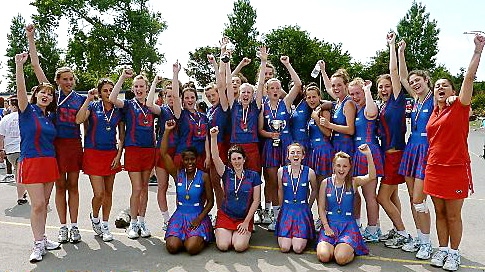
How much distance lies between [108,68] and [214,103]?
102 feet

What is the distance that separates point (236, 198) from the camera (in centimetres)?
499

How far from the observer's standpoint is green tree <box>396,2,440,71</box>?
50.1 meters

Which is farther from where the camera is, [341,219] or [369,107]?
[369,107]

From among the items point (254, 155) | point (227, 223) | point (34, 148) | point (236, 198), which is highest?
point (34, 148)

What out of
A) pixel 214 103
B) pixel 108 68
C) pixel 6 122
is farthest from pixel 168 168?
pixel 108 68

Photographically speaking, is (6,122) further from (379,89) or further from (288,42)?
(288,42)

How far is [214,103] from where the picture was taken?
551 cm

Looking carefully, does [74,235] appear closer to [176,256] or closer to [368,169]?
[176,256]

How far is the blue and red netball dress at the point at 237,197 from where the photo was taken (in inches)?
196

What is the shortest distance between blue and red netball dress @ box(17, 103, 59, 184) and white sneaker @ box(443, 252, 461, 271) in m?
4.27

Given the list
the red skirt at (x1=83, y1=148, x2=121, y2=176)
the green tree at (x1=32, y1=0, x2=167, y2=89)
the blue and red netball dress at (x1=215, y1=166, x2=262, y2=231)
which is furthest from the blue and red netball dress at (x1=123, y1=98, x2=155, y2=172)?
the green tree at (x1=32, y1=0, x2=167, y2=89)

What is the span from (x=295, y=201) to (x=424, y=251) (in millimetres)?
1501

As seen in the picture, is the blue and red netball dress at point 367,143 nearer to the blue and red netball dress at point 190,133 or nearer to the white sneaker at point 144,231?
the blue and red netball dress at point 190,133

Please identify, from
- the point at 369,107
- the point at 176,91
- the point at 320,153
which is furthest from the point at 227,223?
the point at 369,107
